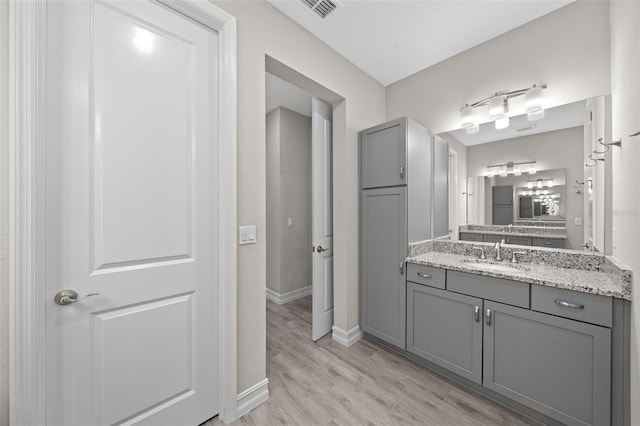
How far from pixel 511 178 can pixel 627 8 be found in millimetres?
1168

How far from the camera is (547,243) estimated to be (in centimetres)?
184

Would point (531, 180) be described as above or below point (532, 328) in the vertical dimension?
above

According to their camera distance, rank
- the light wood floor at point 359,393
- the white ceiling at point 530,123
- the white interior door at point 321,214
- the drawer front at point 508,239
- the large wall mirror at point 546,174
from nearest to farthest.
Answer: the light wood floor at point 359,393, the large wall mirror at point 546,174, the white ceiling at point 530,123, the drawer front at point 508,239, the white interior door at point 321,214

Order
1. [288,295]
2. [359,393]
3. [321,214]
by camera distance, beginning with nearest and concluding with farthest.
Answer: [359,393] < [321,214] < [288,295]

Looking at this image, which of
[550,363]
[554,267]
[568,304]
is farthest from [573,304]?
[554,267]

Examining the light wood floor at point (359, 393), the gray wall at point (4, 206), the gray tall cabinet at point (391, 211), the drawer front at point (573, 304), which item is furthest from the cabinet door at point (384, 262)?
the gray wall at point (4, 206)

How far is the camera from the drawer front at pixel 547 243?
1781 millimetres

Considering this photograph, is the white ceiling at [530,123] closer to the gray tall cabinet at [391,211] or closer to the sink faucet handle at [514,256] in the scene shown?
the gray tall cabinet at [391,211]

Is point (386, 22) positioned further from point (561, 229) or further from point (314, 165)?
point (561, 229)

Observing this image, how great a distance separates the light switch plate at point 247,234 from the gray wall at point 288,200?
1833mm

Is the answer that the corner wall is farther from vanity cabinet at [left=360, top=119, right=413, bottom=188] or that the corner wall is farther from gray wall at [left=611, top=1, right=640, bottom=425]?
gray wall at [left=611, top=1, right=640, bottom=425]

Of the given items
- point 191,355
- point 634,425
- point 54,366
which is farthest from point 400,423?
point 54,366

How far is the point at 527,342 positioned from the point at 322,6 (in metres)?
2.55

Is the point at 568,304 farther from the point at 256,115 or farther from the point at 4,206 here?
the point at 4,206
